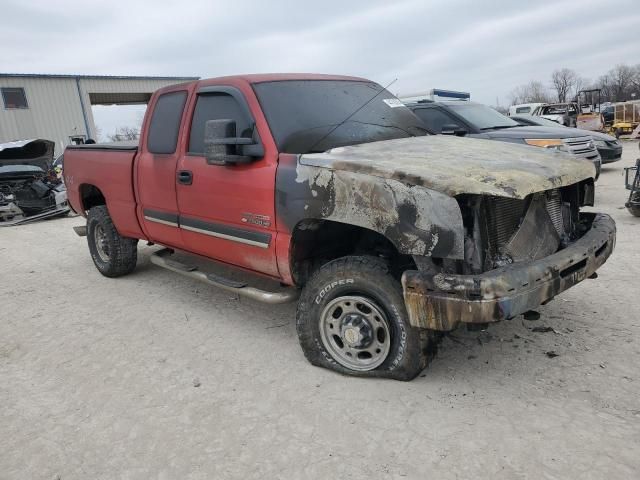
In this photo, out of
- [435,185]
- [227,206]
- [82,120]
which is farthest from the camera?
[82,120]

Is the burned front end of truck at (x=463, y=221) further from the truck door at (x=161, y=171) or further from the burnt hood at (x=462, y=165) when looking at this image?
the truck door at (x=161, y=171)

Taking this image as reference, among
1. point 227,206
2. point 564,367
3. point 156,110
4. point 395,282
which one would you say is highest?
point 156,110

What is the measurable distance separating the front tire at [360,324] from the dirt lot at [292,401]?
0.14m

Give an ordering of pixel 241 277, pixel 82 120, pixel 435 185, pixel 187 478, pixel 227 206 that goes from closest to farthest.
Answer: pixel 187 478
pixel 435 185
pixel 227 206
pixel 241 277
pixel 82 120

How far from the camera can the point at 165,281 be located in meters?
5.55

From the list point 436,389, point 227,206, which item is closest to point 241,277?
point 227,206

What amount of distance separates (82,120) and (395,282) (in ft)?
91.2

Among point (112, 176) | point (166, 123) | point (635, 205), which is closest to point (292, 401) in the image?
point (166, 123)

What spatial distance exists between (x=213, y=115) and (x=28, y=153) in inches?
403

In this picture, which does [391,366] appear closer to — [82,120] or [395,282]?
[395,282]

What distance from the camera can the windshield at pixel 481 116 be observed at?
845 centimetres

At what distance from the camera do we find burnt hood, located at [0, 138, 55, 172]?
38.0 feet

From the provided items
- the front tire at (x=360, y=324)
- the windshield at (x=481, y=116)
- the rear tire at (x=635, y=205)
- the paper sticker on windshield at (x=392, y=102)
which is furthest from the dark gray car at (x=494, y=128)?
the front tire at (x=360, y=324)

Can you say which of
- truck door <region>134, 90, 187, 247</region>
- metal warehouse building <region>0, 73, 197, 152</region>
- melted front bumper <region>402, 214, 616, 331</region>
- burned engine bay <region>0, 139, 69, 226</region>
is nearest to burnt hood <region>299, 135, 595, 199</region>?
melted front bumper <region>402, 214, 616, 331</region>
